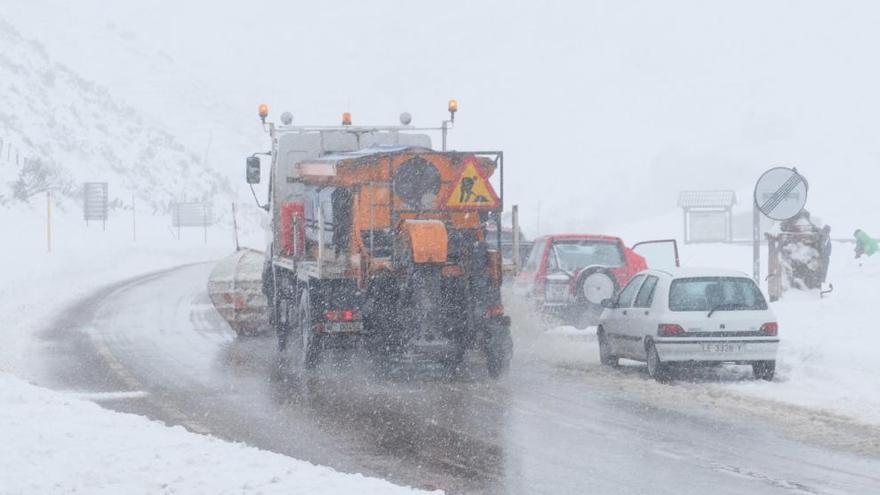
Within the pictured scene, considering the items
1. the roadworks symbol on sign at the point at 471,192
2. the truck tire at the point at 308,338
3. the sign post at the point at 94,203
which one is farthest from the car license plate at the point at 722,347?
the sign post at the point at 94,203

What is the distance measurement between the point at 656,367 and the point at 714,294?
112 cm

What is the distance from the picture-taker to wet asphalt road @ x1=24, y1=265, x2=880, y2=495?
9.55 meters

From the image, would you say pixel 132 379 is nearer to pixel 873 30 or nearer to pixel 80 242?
pixel 80 242

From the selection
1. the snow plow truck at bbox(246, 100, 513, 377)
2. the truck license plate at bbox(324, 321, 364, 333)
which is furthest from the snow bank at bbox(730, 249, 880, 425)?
the truck license plate at bbox(324, 321, 364, 333)

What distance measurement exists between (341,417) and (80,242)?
136ft

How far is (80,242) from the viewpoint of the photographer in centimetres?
5219

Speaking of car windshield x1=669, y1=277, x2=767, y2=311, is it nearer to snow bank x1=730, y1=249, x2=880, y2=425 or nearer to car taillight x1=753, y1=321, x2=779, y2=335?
car taillight x1=753, y1=321, x2=779, y2=335

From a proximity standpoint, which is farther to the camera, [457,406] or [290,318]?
[290,318]

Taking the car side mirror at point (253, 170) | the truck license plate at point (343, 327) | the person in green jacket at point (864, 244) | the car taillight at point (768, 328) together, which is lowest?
the truck license plate at point (343, 327)

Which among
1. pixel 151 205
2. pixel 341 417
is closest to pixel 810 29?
pixel 151 205

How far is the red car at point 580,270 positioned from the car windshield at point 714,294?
480 cm

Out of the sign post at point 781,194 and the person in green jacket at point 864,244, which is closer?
the sign post at point 781,194

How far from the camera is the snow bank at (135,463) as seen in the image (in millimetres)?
8477

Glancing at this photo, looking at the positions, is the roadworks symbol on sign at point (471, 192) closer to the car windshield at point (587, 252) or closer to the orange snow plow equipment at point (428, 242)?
the orange snow plow equipment at point (428, 242)
